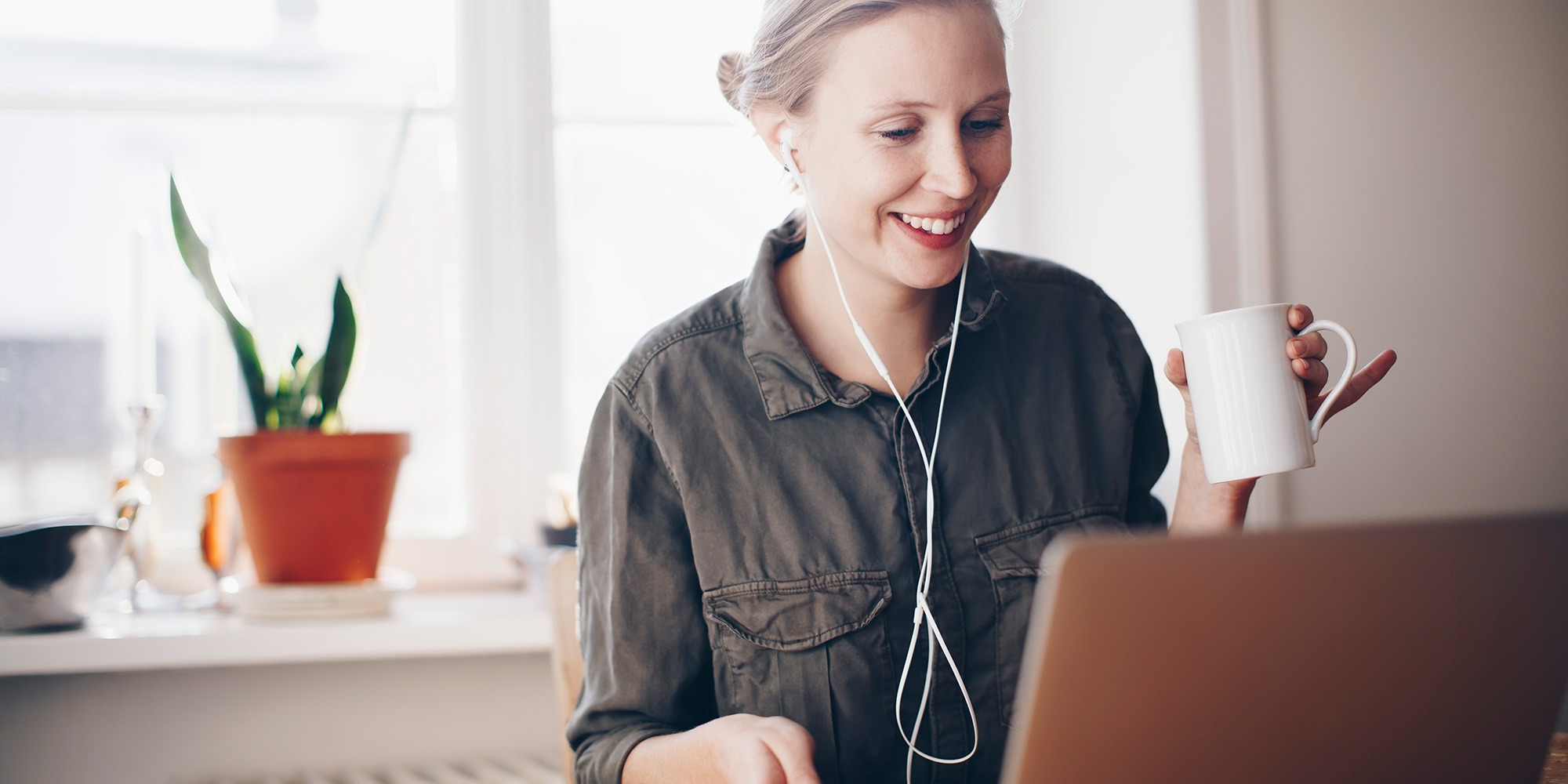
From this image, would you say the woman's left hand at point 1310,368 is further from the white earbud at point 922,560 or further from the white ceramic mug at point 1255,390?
the white earbud at point 922,560

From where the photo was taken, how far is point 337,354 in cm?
135

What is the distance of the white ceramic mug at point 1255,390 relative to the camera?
705mm

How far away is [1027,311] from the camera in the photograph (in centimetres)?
107

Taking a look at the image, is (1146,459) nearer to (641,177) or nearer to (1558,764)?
(1558,764)

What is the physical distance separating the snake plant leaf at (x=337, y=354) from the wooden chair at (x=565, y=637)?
0.47 m

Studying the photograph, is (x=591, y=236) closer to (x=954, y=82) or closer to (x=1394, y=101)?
(x=954, y=82)

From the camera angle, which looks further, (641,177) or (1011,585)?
(641,177)

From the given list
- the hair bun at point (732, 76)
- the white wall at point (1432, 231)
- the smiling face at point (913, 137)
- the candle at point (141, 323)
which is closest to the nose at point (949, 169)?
the smiling face at point (913, 137)

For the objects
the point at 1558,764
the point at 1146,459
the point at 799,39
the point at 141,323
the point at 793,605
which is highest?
the point at 799,39

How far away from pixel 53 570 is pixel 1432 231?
6.01 ft

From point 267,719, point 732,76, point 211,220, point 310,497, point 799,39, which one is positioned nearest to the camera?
point 799,39

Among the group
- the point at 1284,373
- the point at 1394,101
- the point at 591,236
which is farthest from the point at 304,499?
the point at 1394,101

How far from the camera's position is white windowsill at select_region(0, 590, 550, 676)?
1220 millimetres

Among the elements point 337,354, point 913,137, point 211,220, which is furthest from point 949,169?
point 211,220
